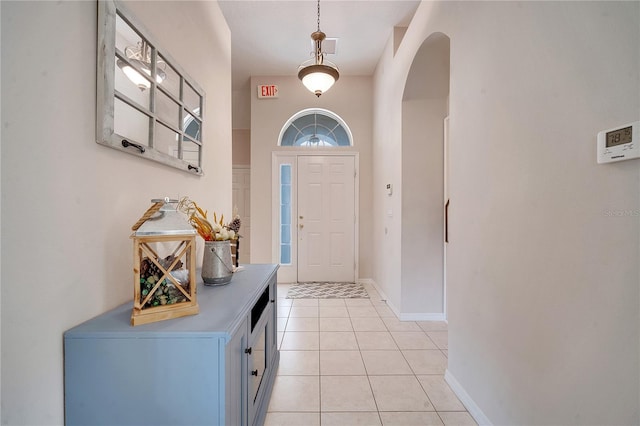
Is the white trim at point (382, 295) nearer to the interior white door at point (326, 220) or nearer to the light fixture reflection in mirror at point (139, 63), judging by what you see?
the interior white door at point (326, 220)

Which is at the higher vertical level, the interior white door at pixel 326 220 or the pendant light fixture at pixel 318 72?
the pendant light fixture at pixel 318 72

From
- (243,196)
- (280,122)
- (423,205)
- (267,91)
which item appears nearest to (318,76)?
Answer: (423,205)

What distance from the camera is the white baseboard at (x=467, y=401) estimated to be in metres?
1.60

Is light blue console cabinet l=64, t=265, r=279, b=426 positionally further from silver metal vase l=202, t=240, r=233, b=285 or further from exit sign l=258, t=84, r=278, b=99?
exit sign l=258, t=84, r=278, b=99

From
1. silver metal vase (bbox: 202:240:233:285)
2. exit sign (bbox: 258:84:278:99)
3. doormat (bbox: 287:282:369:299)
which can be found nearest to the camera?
silver metal vase (bbox: 202:240:233:285)

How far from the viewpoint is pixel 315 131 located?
4.96 meters

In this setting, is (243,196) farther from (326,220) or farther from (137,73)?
(137,73)

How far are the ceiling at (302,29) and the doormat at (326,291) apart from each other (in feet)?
11.2

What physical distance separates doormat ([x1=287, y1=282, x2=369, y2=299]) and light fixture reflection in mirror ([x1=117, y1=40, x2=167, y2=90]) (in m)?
3.26

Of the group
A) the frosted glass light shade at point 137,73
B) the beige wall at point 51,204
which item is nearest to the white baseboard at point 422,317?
the beige wall at point 51,204

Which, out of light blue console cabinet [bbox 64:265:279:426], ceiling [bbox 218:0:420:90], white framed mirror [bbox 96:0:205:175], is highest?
ceiling [bbox 218:0:420:90]

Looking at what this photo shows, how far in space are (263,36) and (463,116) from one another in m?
2.95

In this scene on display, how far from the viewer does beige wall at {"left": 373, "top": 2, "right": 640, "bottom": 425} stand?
873mm

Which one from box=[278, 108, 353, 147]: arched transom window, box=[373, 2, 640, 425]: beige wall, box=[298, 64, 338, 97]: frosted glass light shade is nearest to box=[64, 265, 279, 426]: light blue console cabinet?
box=[373, 2, 640, 425]: beige wall
